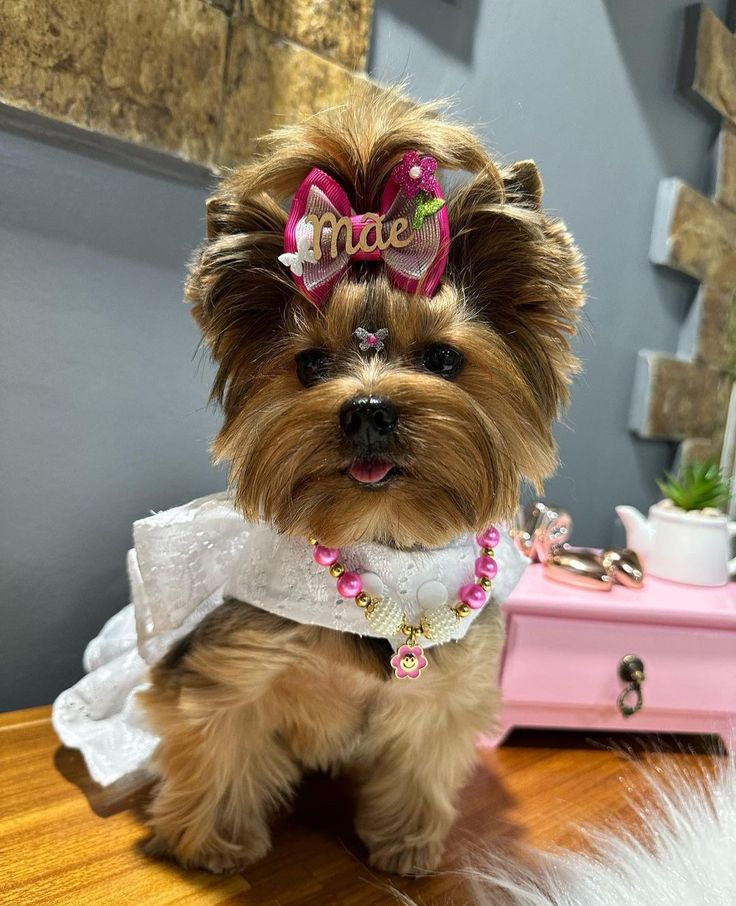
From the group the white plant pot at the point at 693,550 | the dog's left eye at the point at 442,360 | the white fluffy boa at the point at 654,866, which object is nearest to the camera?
the white fluffy boa at the point at 654,866

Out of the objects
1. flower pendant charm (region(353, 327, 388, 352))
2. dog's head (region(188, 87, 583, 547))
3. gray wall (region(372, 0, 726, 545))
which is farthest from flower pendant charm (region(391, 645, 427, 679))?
gray wall (region(372, 0, 726, 545))

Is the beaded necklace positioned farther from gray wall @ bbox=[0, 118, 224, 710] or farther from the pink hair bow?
gray wall @ bbox=[0, 118, 224, 710]

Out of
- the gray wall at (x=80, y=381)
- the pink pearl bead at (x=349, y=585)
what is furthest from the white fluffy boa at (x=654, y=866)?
the gray wall at (x=80, y=381)

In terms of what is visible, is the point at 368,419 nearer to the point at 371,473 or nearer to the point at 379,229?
the point at 371,473

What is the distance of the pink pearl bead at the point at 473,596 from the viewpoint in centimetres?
87

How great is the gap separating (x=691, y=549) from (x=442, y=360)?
82 centimetres

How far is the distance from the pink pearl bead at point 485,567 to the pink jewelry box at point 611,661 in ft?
0.95

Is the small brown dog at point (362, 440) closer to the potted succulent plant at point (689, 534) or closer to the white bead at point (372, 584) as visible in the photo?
the white bead at point (372, 584)

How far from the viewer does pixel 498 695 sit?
99cm

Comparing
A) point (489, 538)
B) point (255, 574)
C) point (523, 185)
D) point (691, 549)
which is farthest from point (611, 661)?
point (523, 185)

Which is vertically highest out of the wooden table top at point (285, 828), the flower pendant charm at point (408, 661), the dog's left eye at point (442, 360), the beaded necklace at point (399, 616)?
the dog's left eye at point (442, 360)

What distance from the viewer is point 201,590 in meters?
0.92

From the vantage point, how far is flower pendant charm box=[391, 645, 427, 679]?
2.68 ft

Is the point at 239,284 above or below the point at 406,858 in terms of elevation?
above
